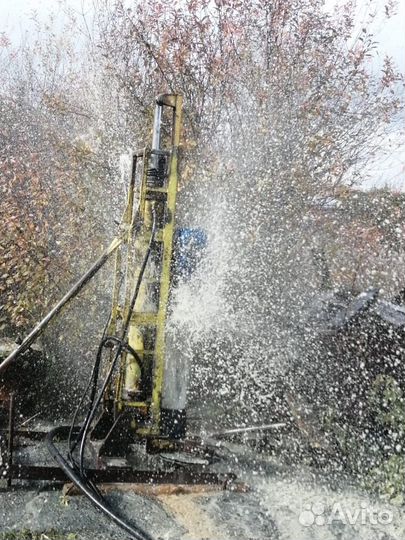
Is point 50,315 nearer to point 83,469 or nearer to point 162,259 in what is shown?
point 162,259

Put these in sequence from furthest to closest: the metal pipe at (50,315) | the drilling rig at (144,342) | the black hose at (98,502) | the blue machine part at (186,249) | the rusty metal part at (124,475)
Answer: the blue machine part at (186,249) < the drilling rig at (144,342) < the metal pipe at (50,315) < the rusty metal part at (124,475) < the black hose at (98,502)

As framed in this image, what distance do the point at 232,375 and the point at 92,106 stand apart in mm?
4717

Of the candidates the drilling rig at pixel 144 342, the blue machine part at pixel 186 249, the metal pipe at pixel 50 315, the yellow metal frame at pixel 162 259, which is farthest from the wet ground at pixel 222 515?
the blue machine part at pixel 186 249

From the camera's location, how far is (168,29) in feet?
24.0

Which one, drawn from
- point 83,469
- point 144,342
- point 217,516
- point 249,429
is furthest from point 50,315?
point 249,429

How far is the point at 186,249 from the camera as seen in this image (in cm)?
567

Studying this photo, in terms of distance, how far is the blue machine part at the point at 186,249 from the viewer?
17.8ft

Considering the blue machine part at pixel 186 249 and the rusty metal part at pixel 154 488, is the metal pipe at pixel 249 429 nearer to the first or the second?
the rusty metal part at pixel 154 488

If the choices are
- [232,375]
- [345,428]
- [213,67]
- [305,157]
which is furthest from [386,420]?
[213,67]

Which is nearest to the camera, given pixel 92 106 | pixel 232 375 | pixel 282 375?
pixel 282 375

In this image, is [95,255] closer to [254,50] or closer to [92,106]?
[92,106]

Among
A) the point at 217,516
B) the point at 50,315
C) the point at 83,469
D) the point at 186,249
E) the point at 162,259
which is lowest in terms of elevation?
the point at 217,516

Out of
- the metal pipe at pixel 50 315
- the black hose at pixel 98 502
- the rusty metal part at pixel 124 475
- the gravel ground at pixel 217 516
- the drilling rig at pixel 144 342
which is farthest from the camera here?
the drilling rig at pixel 144 342

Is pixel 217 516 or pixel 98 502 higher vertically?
pixel 98 502
